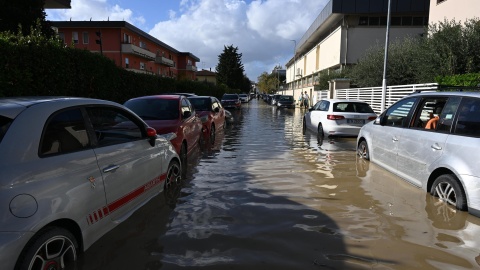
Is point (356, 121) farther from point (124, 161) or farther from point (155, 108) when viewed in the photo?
point (124, 161)

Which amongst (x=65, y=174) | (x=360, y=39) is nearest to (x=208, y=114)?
(x=65, y=174)

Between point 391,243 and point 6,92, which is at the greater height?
point 6,92

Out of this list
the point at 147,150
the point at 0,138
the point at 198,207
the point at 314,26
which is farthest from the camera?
the point at 314,26

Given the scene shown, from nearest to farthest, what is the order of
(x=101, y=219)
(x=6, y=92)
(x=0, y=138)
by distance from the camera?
(x=0, y=138)
(x=101, y=219)
(x=6, y=92)

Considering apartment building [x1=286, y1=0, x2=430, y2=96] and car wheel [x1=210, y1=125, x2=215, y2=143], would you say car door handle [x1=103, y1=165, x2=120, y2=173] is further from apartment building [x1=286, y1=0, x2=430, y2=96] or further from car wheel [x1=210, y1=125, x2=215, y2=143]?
apartment building [x1=286, y1=0, x2=430, y2=96]

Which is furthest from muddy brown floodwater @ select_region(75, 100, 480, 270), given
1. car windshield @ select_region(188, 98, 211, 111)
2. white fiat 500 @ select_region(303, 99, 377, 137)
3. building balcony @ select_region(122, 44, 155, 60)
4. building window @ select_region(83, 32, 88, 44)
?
building window @ select_region(83, 32, 88, 44)

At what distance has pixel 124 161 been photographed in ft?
13.5

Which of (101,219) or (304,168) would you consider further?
(304,168)

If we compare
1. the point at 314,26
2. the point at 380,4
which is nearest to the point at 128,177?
the point at 380,4

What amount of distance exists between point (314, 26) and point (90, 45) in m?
29.1

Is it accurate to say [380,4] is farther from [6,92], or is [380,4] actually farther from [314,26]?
[6,92]

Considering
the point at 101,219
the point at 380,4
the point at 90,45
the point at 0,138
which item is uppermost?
the point at 380,4

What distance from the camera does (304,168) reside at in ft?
26.2

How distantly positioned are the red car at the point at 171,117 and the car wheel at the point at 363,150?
161 inches
